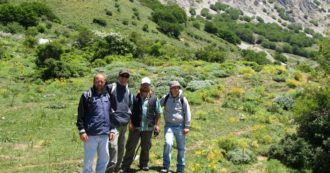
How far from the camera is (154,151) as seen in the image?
47.6ft

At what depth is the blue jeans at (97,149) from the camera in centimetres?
898

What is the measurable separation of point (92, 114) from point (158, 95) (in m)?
15.5

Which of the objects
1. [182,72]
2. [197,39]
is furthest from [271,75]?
[197,39]

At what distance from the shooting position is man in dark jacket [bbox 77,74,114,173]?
8.84 metres

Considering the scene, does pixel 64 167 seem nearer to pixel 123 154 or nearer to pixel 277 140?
pixel 123 154

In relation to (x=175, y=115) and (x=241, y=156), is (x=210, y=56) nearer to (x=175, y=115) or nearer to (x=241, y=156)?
(x=241, y=156)

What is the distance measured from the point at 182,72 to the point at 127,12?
48.0 metres

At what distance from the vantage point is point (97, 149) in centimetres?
926

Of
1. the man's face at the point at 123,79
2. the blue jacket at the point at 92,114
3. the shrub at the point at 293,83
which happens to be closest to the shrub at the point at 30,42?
the shrub at the point at 293,83

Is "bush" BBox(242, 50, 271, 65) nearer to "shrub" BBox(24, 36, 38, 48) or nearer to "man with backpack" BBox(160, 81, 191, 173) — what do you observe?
"shrub" BBox(24, 36, 38, 48)

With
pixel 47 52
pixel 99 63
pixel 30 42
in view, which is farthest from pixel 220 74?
pixel 30 42

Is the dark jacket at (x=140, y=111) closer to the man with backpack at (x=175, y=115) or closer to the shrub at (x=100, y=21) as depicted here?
the man with backpack at (x=175, y=115)

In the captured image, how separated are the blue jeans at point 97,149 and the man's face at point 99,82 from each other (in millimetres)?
978

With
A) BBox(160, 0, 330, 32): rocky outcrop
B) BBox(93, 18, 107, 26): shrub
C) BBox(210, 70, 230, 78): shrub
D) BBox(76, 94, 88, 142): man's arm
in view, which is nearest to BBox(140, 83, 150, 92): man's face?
BBox(76, 94, 88, 142): man's arm
